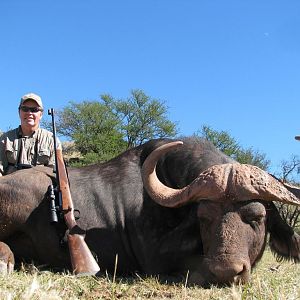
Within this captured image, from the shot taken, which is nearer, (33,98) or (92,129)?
(33,98)

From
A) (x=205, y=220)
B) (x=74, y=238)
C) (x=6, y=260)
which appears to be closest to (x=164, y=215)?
(x=205, y=220)

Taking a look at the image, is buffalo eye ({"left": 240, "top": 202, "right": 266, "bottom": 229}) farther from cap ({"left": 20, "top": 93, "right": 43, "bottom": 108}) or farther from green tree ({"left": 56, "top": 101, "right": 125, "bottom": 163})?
green tree ({"left": 56, "top": 101, "right": 125, "bottom": 163})

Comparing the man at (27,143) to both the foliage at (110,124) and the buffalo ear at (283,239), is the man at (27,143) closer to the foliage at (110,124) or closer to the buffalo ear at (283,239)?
the buffalo ear at (283,239)

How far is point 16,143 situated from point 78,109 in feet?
119

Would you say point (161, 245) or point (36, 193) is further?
point (36, 193)

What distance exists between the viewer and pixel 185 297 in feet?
12.0

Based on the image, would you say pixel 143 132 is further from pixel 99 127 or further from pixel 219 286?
pixel 219 286

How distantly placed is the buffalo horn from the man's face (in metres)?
2.61

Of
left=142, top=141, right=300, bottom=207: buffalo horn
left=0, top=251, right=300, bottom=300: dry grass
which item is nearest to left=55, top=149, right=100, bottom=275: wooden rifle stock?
left=0, top=251, right=300, bottom=300: dry grass

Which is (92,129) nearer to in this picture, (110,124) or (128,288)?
(110,124)

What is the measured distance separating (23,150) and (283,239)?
364 cm

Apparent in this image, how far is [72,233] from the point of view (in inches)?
196

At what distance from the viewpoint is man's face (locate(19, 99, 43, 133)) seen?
684cm

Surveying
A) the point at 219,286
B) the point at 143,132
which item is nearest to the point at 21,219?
the point at 219,286
